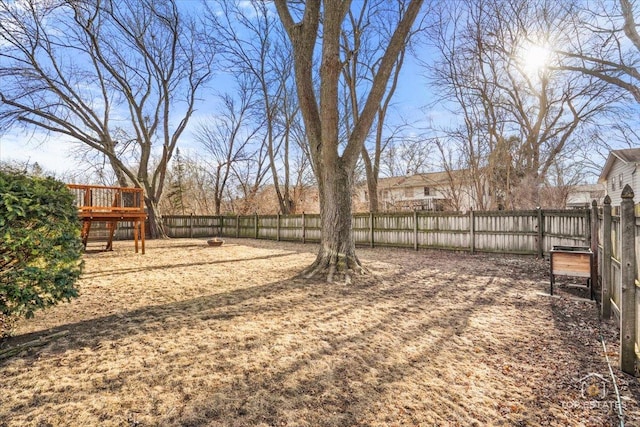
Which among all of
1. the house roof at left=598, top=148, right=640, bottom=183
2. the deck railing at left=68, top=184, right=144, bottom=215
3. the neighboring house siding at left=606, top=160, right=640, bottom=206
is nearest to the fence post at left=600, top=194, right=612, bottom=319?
the deck railing at left=68, top=184, right=144, bottom=215

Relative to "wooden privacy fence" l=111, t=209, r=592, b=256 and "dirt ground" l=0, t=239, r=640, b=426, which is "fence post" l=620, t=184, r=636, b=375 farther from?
"wooden privacy fence" l=111, t=209, r=592, b=256

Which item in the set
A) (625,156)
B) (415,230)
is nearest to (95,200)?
(415,230)

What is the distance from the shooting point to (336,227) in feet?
17.7

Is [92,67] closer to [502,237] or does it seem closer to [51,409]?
[51,409]

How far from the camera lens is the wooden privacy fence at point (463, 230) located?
682cm

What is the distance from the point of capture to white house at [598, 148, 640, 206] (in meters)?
12.0

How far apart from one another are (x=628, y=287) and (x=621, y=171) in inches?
638

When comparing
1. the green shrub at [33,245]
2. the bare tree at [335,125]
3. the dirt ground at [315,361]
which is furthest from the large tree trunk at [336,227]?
the green shrub at [33,245]

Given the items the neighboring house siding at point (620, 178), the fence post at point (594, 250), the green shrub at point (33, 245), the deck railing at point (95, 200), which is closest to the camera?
the green shrub at point (33, 245)

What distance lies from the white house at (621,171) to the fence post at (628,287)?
11.3 m

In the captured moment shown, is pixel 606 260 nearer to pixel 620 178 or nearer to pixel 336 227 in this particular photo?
pixel 336 227

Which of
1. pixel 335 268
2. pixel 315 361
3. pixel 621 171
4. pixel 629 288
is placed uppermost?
pixel 621 171

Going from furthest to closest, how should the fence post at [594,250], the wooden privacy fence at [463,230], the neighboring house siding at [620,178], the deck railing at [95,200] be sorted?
1. the neighboring house siding at [620,178]
2. the deck railing at [95,200]
3. the wooden privacy fence at [463,230]
4. the fence post at [594,250]

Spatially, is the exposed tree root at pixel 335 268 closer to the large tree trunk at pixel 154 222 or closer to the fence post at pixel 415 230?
the fence post at pixel 415 230
